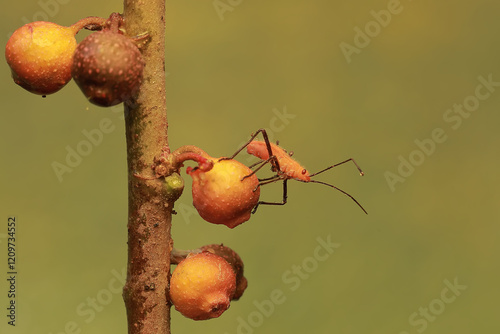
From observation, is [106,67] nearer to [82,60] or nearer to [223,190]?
[82,60]

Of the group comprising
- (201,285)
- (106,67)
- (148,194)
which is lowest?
(201,285)

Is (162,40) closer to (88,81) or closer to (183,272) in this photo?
(88,81)

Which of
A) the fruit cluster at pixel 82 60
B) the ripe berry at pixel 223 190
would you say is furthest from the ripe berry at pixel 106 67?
the ripe berry at pixel 223 190

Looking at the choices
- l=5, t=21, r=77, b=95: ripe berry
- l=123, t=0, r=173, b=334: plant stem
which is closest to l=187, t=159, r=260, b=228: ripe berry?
l=123, t=0, r=173, b=334: plant stem

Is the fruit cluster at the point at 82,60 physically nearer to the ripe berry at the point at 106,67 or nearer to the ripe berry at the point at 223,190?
the ripe berry at the point at 106,67

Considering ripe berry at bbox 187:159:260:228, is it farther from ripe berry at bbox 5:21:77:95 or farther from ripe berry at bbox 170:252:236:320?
ripe berry at bbox 5:21:77:95

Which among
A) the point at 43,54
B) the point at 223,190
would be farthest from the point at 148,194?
the point at 43,54
